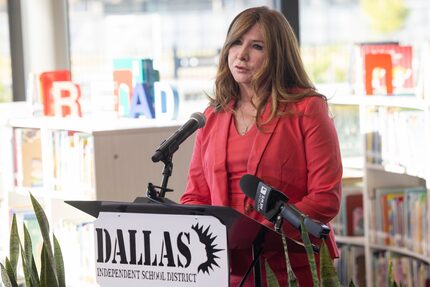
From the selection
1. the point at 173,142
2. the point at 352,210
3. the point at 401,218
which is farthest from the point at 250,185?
the point at 352,210

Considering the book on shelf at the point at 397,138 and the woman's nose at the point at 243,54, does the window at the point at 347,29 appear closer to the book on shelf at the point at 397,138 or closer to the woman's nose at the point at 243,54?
the book on shelf at the point at 397,138

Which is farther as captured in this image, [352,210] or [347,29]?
[347,29]

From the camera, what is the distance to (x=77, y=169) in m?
4.64

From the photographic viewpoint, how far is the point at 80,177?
A: 15.2ft

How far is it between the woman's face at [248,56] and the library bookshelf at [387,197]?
1.92 m

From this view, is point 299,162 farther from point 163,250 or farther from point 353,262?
point 353,262

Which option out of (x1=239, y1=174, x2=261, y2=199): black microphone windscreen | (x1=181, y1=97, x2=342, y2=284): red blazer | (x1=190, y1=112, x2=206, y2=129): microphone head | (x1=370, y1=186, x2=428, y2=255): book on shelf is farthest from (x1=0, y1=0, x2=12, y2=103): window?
(x1=239, y1=174, x2=261, y2=199): black microphone windscreen

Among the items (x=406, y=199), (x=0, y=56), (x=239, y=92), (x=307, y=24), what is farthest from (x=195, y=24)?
(x=239, y=92)

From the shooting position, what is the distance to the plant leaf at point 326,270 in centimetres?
247

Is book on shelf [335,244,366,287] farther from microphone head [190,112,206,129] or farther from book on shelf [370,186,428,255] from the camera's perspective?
microphone head [190,112,206,129]

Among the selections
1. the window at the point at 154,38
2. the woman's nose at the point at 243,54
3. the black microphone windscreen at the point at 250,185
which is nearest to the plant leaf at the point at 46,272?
the black microphone windscreen at the point at 250,185

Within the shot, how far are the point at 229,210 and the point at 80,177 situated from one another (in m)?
2.32

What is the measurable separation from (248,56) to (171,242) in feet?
2.48

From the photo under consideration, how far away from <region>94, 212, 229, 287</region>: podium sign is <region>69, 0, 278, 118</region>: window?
3578mm
